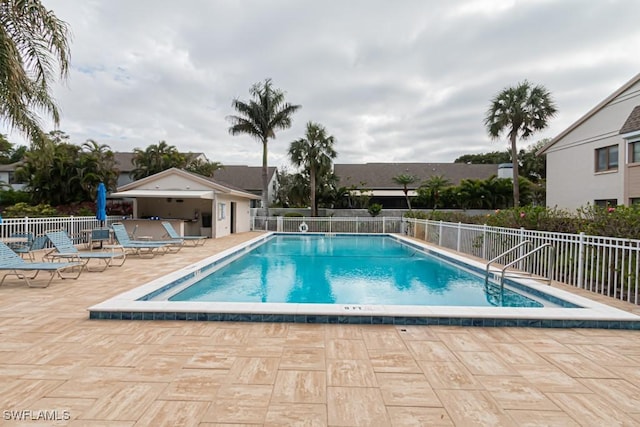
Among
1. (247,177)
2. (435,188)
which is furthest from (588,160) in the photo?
(247,177)

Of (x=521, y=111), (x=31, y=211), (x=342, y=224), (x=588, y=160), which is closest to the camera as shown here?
(x=588, y=160)

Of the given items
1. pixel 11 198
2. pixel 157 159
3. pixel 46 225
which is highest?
pixel 157 159

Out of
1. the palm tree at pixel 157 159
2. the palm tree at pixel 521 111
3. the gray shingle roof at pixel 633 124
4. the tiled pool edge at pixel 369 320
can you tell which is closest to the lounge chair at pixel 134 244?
the tiled pool edge at pixel 369 320

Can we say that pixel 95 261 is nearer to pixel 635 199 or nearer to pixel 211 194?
pixel 211 194

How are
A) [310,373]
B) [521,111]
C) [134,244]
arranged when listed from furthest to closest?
[521,111] → [134,244] → [310,373]

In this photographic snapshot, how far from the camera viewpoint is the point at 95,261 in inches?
393

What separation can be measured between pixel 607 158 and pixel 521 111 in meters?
7.25

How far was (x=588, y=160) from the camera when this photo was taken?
19.4 metres

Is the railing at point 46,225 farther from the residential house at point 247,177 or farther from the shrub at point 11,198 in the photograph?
the residential house at point 247,177

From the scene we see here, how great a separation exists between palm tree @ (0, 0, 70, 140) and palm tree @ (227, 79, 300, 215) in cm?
1728

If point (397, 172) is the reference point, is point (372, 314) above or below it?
below

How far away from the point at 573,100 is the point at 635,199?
10701 mm

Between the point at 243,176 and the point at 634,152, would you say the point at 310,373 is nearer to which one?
the point at 634,152

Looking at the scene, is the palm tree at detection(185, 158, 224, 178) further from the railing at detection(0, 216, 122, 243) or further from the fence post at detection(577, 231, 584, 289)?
the fence post at detection(577, 231, 584, 289)
